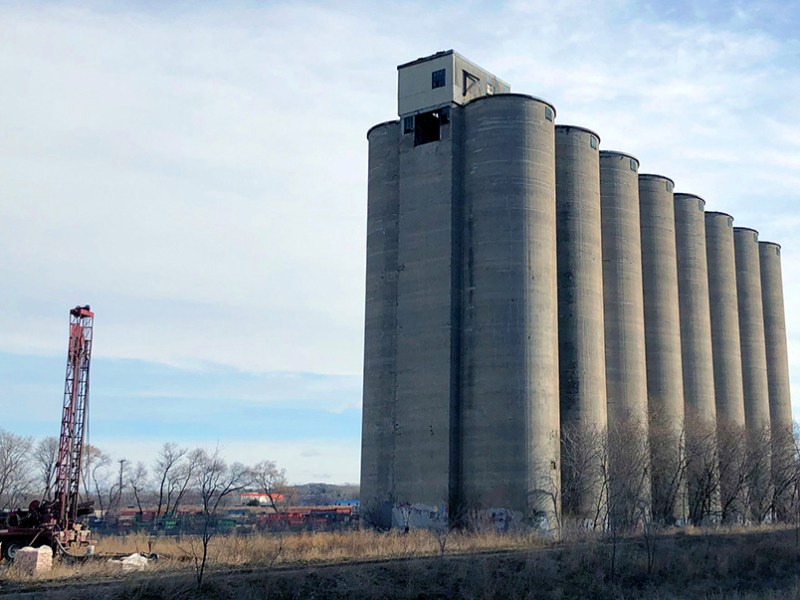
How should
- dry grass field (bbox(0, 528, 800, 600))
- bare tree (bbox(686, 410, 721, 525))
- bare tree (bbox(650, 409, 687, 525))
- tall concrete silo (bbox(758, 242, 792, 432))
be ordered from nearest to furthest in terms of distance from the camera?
dry grass field (bbox(0, 528, 800, 600))
bare tree (bbox(650, 409, 687, 525))
bare tree (bbox(686, 410, 721, 525))
tall concrete silo (bbox(758, 242, 792, 432))

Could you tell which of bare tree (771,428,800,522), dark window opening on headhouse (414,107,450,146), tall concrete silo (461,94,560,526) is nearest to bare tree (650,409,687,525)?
bare tree (771,428,800,522)

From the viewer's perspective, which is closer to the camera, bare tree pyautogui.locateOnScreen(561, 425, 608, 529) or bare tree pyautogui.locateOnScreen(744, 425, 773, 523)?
bare tree pyautogui.locateOnScreen(561, 425, 608, 529)

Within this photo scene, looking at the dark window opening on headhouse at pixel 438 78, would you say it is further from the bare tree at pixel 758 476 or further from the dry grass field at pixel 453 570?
the bare tree at pixel 758 476

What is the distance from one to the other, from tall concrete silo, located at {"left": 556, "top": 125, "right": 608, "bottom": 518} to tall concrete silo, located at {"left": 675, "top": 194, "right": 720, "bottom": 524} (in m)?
11.5

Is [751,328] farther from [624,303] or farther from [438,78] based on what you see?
[438,78]

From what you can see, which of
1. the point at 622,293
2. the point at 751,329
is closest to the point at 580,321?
the point at 622,293

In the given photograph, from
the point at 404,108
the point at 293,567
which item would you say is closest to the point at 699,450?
the point at 404,108

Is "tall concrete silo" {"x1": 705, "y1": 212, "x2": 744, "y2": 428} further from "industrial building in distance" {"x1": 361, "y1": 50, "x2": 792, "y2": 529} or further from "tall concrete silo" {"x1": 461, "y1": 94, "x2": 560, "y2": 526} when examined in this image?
"tall concrete silo" {"x1": 461, "y1": 94, "x2": 560, "y2": 526}

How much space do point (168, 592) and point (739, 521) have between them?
2024 inches

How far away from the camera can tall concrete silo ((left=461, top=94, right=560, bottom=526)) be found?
159ft

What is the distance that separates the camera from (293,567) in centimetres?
2794

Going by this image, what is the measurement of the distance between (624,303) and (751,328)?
25.3 meters

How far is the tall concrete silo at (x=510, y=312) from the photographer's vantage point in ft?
159

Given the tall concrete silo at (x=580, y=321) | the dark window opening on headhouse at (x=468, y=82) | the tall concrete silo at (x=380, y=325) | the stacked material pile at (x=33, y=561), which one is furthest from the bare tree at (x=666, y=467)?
the stacked material pile at (x=33, y=561)
